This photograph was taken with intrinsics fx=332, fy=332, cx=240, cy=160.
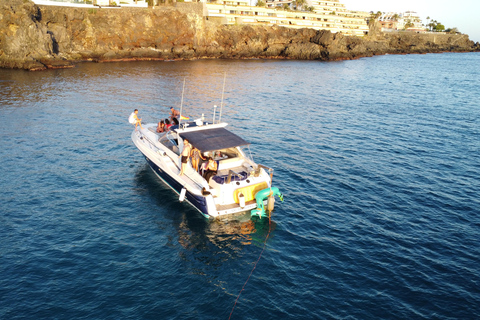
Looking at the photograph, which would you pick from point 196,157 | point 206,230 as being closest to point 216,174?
point 196,157

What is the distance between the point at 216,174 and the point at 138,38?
230 ft

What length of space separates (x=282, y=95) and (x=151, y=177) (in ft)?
100

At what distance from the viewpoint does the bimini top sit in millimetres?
16875

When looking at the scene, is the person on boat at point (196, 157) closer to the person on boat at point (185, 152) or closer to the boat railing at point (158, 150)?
the person on boat at point (185, 152)

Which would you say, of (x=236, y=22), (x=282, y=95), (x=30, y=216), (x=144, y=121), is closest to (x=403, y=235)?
(x=30, y=216)

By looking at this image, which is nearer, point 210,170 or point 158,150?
point 210,170

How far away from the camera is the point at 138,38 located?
7662 cm

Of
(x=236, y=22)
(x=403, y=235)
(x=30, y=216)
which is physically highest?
(x=236, y=22)

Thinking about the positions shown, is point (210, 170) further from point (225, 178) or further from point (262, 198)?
point (262, 198)

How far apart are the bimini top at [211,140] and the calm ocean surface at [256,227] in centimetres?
352

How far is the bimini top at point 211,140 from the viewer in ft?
55.4

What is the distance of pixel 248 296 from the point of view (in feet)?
39.5

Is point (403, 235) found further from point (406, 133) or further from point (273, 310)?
point (406, 133)

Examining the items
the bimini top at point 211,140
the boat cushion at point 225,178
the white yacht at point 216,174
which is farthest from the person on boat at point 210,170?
the bimini top at point 211,140
